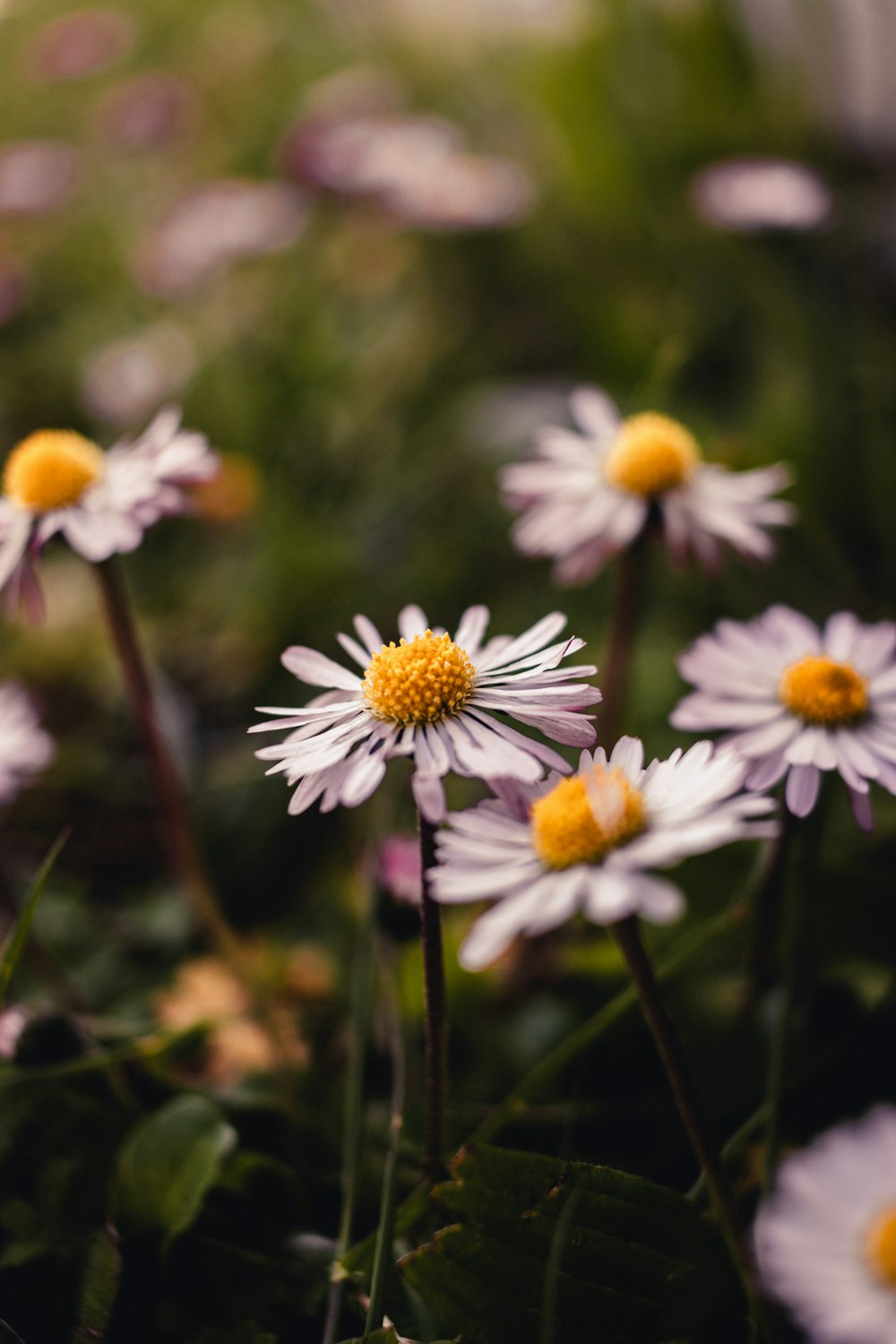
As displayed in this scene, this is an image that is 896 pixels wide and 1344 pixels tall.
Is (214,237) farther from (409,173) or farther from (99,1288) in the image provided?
(99,1288)

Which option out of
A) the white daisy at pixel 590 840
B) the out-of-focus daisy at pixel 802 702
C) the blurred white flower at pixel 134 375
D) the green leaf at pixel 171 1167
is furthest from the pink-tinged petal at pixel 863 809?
the blurred white flower at pixel 134 375

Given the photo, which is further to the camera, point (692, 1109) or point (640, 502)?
point (640, 502)

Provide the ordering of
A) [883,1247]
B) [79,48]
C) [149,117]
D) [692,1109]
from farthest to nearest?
[79,48] < [149,117] < [692,1109] < [883,1247]

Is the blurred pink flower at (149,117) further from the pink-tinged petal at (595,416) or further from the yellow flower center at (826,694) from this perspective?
the yellow flower center at (826,694)

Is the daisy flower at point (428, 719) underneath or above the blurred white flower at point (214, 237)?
underneath

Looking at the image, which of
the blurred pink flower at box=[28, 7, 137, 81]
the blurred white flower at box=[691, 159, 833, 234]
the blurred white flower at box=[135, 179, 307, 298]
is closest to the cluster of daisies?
the blurred white flower at box=[691, 159, 833, 234]

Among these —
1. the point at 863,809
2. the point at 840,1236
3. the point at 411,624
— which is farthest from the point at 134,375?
the point at 840,1236

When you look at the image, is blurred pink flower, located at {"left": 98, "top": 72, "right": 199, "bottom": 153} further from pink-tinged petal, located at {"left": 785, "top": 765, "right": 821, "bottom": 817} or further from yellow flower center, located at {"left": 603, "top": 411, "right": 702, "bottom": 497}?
pink-tinged petal, located at {"left": 785, "top": 765, "right": 821, "bottom": 817}
